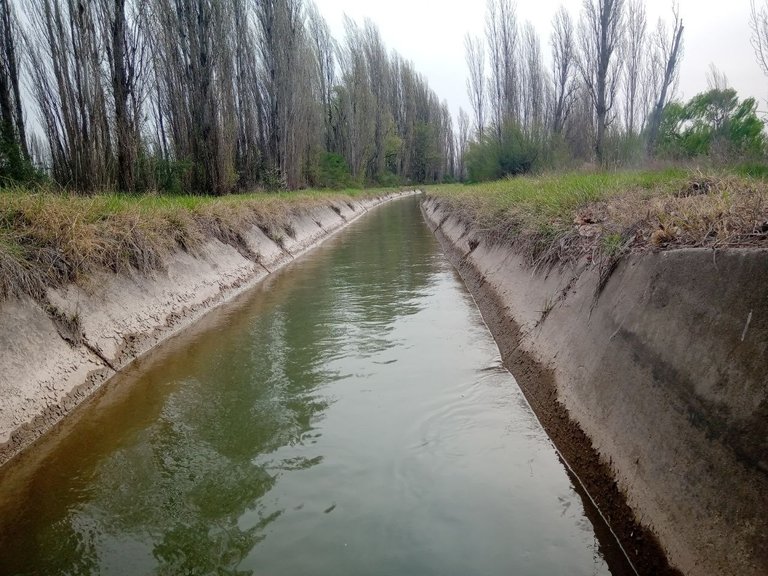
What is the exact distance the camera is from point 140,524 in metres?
2.10

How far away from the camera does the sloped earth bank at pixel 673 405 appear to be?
150cm

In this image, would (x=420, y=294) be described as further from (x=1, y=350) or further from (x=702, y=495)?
(x=702, y=495)

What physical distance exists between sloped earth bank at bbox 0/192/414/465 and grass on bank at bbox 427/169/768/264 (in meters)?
3.67

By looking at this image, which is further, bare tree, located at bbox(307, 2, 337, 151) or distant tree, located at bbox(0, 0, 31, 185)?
bare tree, located at bbox(307, 2, 337, 151)

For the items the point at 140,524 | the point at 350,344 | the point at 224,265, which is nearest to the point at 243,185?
the point at 224,265

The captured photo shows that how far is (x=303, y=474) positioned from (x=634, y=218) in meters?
2.69

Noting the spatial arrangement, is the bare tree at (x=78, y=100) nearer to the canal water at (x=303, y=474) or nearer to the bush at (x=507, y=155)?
the canal water at (x=303, y=474)

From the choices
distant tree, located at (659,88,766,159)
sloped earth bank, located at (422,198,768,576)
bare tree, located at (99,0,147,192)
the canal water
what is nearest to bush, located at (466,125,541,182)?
distant tree, located at (659,88,766,159)

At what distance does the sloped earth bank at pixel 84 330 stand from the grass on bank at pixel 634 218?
3670 mm

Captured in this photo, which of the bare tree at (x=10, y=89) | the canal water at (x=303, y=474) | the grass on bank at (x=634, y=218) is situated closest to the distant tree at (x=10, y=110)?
the bare tree at (x=10, y=89)

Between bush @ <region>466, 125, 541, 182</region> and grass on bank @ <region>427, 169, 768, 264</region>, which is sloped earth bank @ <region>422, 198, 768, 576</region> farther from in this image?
bush @ <region>466, 125, 541, 182</region>

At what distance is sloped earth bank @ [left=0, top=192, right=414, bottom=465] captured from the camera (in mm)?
2865

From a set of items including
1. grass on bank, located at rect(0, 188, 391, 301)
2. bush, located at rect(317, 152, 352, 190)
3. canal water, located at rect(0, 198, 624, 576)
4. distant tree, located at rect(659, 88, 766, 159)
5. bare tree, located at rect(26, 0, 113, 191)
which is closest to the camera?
canal water, located at rect(0, 198, 624, 576)

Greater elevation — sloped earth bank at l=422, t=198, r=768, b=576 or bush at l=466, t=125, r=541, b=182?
bush at l=466, t=125, r=541, b=182
